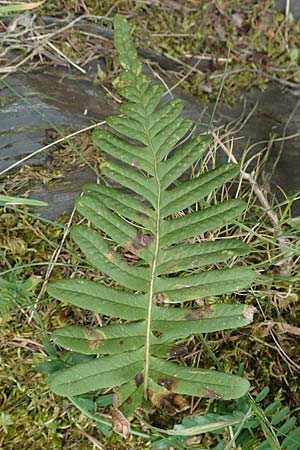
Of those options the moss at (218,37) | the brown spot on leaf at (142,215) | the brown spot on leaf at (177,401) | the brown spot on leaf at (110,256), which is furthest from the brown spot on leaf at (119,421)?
the moss at (218,37)

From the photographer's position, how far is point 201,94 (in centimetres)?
300

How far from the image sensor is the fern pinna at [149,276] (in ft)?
5.72

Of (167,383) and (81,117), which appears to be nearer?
(167,383)

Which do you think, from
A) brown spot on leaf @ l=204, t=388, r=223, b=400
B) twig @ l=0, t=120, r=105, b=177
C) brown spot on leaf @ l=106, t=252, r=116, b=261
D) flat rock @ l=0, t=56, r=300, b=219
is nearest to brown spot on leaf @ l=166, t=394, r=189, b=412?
brown spot on leaf @ l=204, t=388, r=223, b=400

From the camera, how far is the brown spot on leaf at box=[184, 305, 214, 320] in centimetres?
178

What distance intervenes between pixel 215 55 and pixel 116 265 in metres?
1.76

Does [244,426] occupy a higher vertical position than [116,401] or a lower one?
lower

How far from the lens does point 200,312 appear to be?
1.79m

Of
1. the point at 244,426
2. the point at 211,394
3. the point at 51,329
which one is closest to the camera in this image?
the point at 211,394

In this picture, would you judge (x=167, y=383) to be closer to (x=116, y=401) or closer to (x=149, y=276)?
(x=116, y=401)

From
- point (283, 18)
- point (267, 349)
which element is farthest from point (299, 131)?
point (267, 349)

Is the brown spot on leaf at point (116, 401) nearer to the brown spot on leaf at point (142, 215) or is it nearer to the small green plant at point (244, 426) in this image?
the small green plant at point (244, 426)

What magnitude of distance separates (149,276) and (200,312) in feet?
0.68

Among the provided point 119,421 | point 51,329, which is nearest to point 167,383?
point 119,421
